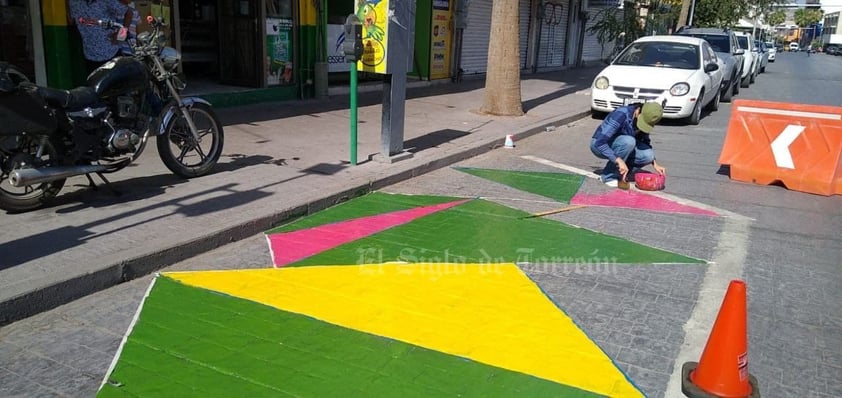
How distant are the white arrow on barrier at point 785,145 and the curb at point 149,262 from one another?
4.72 m

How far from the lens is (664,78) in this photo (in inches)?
489

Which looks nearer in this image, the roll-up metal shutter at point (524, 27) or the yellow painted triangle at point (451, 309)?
the yellow painted triangle at point (451, 309)

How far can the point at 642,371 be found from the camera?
Answer: 3.60 metres

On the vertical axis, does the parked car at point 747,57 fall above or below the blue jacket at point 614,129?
above

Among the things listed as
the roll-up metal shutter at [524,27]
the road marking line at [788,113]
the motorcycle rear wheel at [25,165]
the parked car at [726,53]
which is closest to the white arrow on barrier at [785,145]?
the road marking line at [788,113]

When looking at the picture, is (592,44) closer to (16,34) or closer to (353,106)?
(353,106)

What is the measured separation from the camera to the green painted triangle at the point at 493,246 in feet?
17.2

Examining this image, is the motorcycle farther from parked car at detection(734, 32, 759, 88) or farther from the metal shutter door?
the metal shutter door

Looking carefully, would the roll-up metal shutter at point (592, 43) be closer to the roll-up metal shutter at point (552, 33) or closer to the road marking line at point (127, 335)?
the roll-up metal shutter at point (552, 33)

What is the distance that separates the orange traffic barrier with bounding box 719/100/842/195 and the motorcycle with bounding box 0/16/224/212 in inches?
252

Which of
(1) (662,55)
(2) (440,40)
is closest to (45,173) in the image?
(1) (662,55)

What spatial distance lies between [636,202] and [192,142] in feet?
15.8

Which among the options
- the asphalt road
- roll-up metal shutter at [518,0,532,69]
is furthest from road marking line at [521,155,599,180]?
roll-up metal shutter at [518,0,532,69]

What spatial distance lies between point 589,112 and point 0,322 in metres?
12.3
